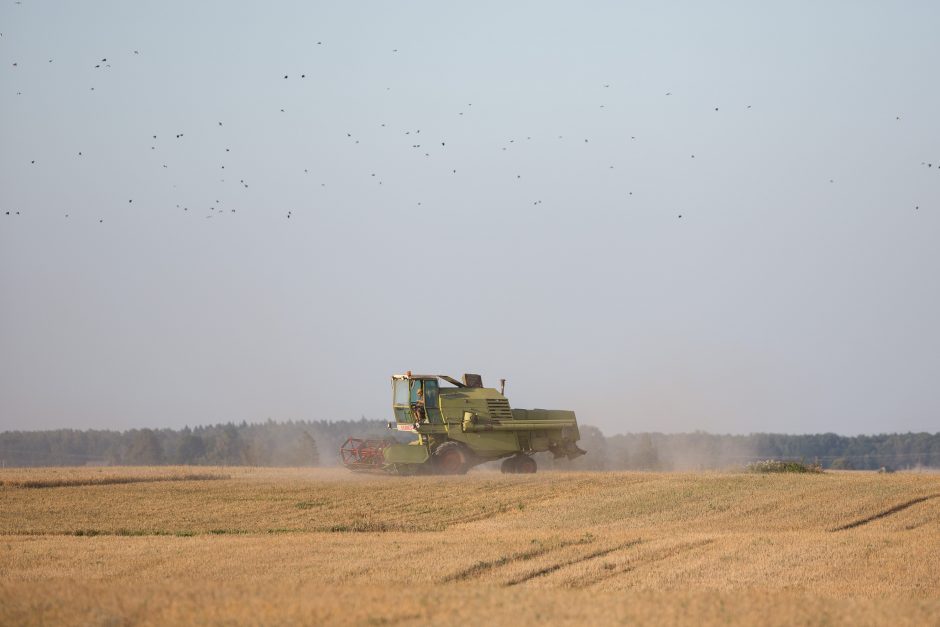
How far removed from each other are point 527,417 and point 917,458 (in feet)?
245

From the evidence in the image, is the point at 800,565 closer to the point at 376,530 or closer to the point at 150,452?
the point at 376,530

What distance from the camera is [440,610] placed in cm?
1439

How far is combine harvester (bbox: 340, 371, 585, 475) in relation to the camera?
Answer: 3900 cm

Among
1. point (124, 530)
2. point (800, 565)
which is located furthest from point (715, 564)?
point (124, 530)

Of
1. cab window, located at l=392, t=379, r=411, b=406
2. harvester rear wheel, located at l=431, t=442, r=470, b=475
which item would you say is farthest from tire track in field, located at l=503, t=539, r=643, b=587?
cab window, located at l=392, t=379, r=411, b=406

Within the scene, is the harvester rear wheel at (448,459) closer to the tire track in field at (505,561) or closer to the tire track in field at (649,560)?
the tire track in field at (505,561)

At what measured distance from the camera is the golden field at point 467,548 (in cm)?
1449

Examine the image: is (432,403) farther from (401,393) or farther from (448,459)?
(448,459)

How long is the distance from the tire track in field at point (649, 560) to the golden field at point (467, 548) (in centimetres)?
7

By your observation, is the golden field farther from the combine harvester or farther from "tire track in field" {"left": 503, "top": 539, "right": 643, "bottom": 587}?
the combine harvester

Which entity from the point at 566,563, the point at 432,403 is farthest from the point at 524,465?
the point at 566,563

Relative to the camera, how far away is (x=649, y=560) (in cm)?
2198

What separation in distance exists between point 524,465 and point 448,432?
3365 millimetres

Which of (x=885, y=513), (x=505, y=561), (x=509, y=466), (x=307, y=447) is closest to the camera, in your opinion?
(x=505, y=561)
